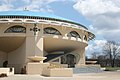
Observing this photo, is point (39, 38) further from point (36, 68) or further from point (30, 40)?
point (36, 68)

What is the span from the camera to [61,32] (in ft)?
160

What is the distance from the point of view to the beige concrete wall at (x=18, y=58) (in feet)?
159

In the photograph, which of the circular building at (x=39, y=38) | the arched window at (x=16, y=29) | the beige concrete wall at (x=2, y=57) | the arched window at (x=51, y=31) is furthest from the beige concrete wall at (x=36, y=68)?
the beige concrete wall at (x=2, y=57)

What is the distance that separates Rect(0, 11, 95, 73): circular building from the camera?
46031 mm

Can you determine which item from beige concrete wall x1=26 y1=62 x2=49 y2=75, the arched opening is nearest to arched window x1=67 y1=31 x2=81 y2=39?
the arched opening

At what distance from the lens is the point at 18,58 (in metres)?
51.7

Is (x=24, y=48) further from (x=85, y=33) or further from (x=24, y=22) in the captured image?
(x=85, y=33)

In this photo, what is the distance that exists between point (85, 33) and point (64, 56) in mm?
6787

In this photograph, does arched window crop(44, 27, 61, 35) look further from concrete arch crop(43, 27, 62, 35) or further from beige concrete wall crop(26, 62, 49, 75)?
beige concrete wall crop(26, 62, 49, 75)

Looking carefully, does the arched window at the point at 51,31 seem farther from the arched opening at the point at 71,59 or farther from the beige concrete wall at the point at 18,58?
the arched opening at the point at 71,59

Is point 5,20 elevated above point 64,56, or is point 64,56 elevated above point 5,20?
point 5,20

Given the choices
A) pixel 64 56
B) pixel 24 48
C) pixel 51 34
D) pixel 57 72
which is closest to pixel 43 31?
pixel 51 34

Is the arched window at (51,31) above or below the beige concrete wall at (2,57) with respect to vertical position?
above

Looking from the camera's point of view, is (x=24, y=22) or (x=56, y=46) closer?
(x=24, y=22)
